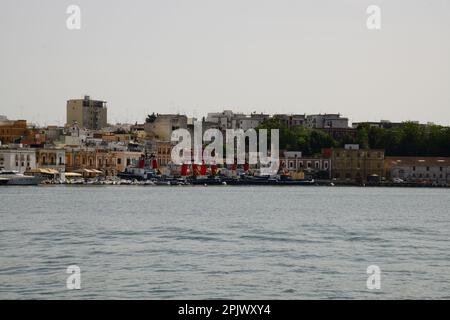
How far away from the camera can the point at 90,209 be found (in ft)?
127

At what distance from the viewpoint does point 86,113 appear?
102 meters

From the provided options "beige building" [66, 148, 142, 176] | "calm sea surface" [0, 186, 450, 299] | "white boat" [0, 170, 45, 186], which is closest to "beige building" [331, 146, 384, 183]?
"beige building" [66, 148, 142, 176]

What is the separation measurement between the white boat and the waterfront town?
0.07 meters

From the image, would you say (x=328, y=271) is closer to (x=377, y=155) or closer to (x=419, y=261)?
(x=419, y=261)

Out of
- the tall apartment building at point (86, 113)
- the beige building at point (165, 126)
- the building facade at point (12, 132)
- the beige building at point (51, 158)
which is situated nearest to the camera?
the beige building at point (51, 158)

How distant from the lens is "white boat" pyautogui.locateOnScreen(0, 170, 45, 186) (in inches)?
2798

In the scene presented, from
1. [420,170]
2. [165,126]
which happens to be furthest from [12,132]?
[420,170]

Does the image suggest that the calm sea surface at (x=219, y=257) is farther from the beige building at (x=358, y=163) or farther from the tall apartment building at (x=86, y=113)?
the tall apartment building at (x=86, y=113)

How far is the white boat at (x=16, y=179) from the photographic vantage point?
71.1m

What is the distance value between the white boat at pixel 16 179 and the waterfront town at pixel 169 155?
0.23ft

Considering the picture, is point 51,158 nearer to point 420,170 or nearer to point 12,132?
point 12,132

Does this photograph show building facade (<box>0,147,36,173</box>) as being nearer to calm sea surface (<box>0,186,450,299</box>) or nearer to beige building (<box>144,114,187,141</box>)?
beige building (<box>144,114,187,141</box>)

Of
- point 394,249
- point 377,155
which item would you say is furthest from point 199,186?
point 394,249

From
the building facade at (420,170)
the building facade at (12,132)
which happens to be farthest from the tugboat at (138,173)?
the building facade at (420,170)
